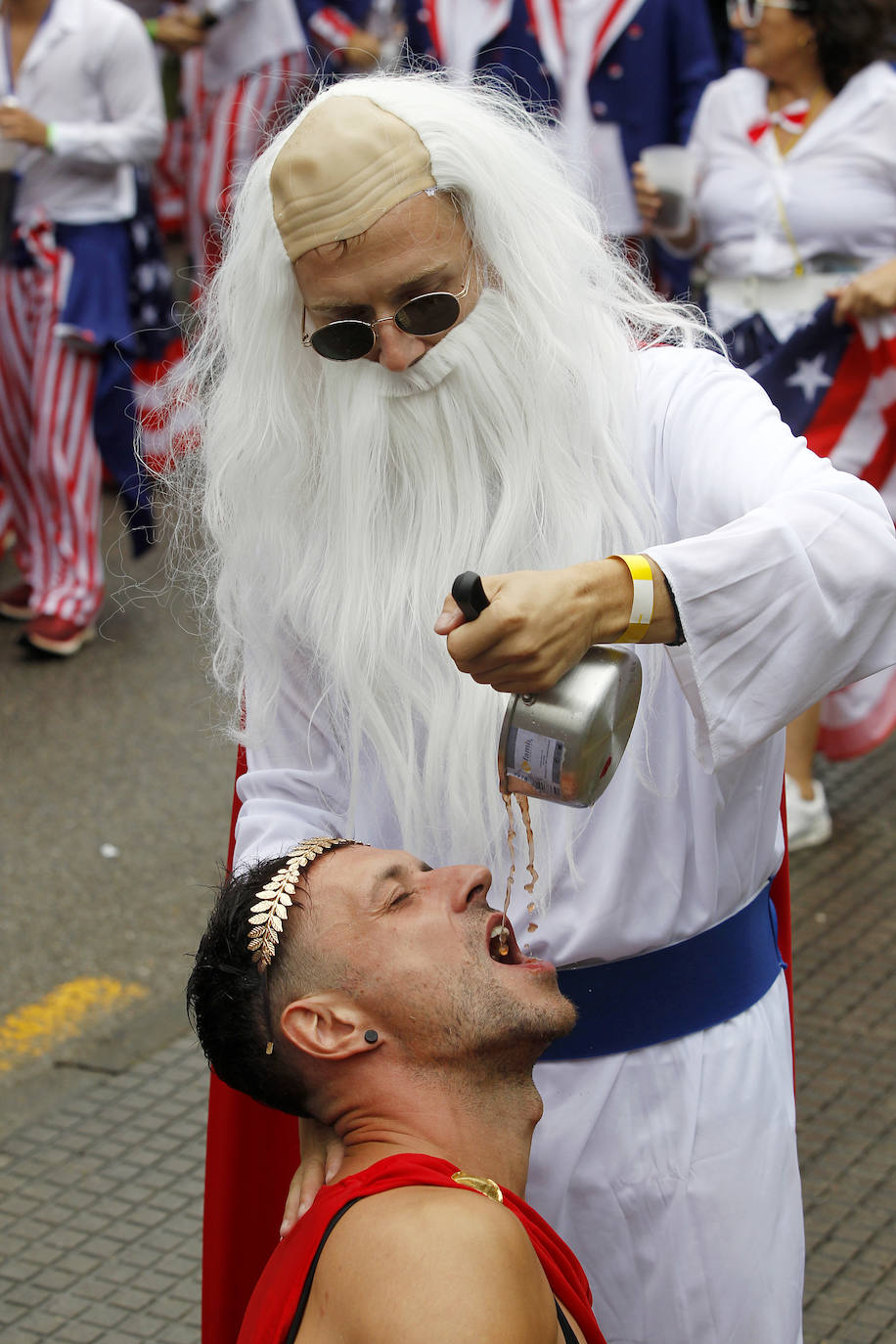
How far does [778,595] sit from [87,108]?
505cm

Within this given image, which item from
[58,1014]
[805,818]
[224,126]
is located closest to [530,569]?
[58,1014]

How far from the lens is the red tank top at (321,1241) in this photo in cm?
176

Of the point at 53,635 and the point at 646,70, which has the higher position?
the point at 646,70

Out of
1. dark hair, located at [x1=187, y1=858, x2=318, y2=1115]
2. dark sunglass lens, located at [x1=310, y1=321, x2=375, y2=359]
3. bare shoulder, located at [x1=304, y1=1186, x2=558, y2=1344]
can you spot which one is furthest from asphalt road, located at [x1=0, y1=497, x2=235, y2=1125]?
bare shoulder, located at [x1=304, y1=1186, x2=558, y2=1344]

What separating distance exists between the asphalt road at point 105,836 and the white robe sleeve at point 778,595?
2150mm

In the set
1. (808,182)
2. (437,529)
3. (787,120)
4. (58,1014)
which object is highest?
(437,529)

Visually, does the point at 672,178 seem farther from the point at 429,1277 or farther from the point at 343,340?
the point at 429,1277

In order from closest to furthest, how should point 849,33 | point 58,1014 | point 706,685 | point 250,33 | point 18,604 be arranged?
point 706,685, point 58,1014, point 849,33, point 18,604, point 250,33

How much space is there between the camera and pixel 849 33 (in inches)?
183

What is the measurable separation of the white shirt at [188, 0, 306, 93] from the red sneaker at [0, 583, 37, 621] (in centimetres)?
243

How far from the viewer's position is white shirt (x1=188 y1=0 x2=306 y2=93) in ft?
23.9

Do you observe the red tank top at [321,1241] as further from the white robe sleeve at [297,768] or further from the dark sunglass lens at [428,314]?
the dark sunglass lens at [428,314]

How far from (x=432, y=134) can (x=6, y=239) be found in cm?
436

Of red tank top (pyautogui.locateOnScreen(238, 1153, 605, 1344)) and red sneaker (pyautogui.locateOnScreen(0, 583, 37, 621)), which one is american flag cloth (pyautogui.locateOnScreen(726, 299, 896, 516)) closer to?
red tank top (pyautogui.locateOnScreen(238, 1153, 605, 1344))
